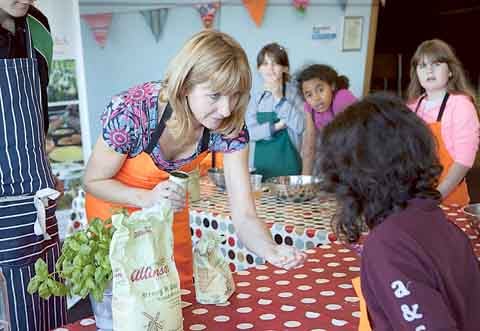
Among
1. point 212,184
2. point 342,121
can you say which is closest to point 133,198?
point 342,121

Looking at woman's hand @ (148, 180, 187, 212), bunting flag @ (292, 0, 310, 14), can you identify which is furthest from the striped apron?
bunting flag @ (292, 0, 310, 14)

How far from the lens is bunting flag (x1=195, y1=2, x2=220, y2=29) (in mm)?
4163

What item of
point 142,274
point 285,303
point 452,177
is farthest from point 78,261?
point 452,177

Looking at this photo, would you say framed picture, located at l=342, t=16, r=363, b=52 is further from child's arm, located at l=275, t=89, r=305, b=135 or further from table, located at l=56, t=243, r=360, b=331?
table, located at l=56, t=243, r=360, b=331

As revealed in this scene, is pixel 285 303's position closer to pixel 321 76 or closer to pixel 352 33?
pixel 321 76

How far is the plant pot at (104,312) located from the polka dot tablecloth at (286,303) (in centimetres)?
5

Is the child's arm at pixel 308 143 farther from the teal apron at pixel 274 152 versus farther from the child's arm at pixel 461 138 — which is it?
the child's arm at pixel 461 138

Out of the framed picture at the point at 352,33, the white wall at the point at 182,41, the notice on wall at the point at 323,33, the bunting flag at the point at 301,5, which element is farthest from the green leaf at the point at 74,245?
the framed picture at the point at 352,33

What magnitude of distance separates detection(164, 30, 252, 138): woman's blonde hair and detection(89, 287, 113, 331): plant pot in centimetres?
54

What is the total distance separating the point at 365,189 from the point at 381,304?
7.3 inches

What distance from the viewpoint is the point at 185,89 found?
142cm

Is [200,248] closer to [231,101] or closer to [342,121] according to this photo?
[231,101]

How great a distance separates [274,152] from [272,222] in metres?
1.14

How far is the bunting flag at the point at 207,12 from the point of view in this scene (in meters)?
4.16
